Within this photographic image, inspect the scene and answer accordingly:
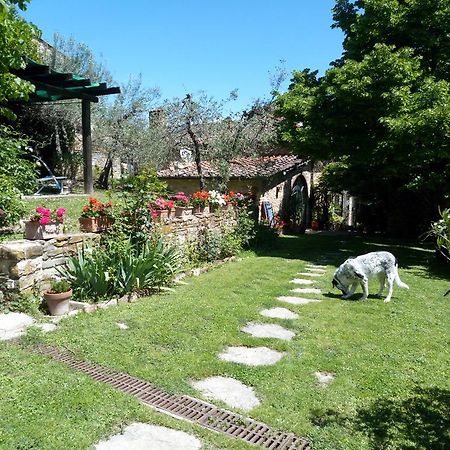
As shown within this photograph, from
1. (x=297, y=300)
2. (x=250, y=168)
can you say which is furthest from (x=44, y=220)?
(x=250, y=168)

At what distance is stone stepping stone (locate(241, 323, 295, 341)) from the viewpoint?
482cm

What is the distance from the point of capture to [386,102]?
1015 centimetres

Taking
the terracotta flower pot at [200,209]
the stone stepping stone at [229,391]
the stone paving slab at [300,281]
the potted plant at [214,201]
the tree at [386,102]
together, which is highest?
the tree at [386,102]

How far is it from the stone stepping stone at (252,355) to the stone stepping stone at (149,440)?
1.34 m

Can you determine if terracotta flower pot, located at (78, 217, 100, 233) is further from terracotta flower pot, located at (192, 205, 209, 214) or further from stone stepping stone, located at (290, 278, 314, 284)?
stone stepping stone, located at (290, 278, 314, 284)

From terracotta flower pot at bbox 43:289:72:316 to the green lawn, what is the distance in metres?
0.33

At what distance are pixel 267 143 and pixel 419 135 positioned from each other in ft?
22.0

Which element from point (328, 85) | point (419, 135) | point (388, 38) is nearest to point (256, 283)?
point (419, 135)

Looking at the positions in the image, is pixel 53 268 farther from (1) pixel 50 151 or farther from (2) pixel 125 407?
(1) pixel 50 151

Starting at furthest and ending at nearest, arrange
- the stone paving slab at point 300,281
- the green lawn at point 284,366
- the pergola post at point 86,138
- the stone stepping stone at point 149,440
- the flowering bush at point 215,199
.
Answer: the pergola post at point 86,138 < the flowering bush at point 215,199 < the stone paving slab at point 300,281 < the green lawn at point 284,366 < the stone stepping stone at point 149,440

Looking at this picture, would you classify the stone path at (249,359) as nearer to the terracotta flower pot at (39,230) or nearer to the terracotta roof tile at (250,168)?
the terracotta flower pot at (39,230)

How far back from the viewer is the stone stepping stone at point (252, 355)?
4.05 meters

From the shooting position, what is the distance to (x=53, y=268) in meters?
5.73

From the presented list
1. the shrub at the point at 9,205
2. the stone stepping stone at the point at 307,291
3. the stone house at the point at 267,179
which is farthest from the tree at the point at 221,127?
the shrub at the point at 9,205
